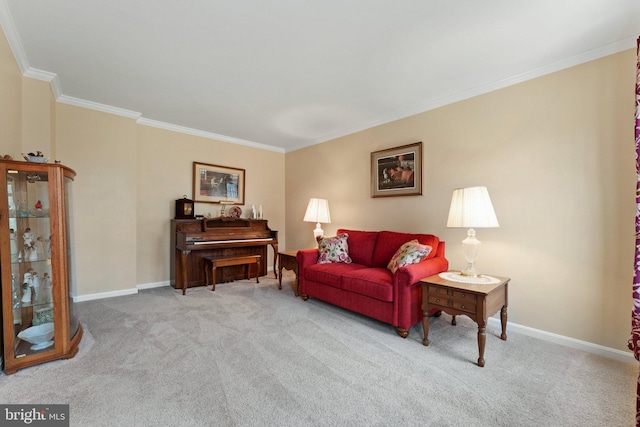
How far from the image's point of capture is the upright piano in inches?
157

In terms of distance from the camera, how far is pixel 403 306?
2.55 m

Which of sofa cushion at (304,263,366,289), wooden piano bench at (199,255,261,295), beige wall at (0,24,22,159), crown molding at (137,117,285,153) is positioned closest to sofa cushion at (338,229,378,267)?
sofa cushion at (304,263,366,289)

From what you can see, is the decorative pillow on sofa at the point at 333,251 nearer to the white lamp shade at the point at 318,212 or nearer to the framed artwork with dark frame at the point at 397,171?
the white lamp shade at the point at 318,212

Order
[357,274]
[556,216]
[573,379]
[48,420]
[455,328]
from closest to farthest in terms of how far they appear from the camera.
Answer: [48,420] < [573,379] < [556,216] < [455,328] < [357,274]

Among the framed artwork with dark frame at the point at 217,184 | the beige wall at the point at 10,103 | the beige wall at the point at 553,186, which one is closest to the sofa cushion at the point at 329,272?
the beige wall at the point at 553,186

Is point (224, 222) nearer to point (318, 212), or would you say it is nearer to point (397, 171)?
point (318, 212)

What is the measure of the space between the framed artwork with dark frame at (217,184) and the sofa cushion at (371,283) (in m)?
2.85

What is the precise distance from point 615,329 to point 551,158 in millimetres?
1512

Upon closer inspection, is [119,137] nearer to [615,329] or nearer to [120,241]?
[120,241]

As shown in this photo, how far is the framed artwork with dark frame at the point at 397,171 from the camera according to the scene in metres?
3.54

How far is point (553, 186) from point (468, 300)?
140 cm

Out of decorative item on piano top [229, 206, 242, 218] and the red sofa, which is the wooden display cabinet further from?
decorative item on piano top [229, 206, 242, 218]

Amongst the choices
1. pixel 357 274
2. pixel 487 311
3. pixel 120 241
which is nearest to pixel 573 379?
pixel 487 311

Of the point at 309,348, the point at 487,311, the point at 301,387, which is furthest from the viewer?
the point at 309,348
